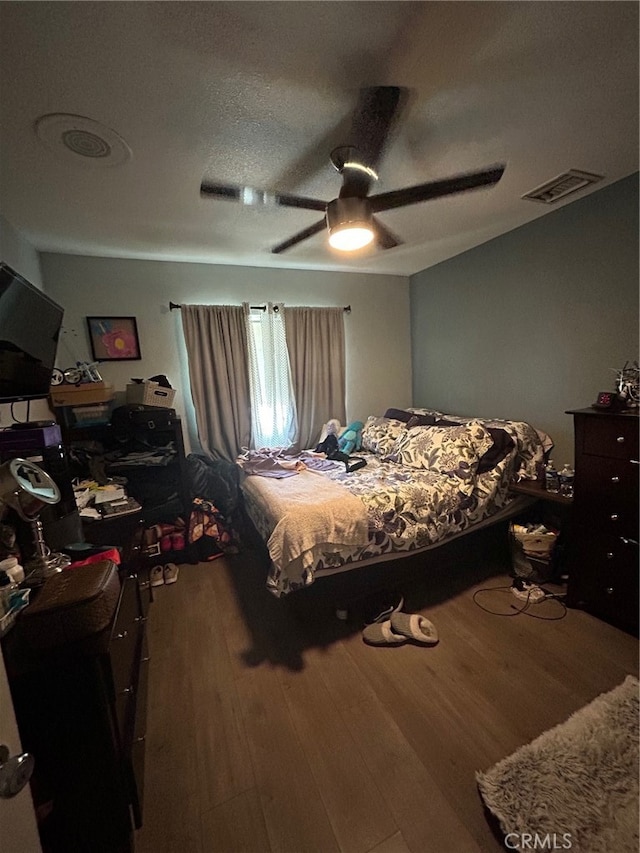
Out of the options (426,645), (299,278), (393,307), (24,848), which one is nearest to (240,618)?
(426,645)

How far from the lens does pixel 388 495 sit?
209 centimetres

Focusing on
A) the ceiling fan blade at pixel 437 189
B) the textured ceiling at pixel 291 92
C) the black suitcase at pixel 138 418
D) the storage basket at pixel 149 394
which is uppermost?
the textured ceiling at pixel 291 92

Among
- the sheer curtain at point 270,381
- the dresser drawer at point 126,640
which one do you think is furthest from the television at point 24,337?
the sheer curtain at point 270,381

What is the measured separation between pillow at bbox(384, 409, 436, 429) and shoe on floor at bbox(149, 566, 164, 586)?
7.92 ft

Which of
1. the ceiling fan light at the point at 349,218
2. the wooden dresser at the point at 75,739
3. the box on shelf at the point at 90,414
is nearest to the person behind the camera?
the wooden dresser at the point at 75,739

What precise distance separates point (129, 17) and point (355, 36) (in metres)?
0.66

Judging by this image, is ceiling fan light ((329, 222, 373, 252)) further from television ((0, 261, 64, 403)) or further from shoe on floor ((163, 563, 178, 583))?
shoe on floor ((163, 563, 178, 583))

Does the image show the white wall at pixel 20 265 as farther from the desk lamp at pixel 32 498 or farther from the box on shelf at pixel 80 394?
the desk lamp at pixel 32 498

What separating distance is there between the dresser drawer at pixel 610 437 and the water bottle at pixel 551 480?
1.35 feet

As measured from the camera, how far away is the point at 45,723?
3.05ft

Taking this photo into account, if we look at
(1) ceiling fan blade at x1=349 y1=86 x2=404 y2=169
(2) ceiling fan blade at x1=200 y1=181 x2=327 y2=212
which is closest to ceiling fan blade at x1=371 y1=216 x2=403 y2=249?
(2) ceiling fan blade at x1=200 y1=181 x2=327 y2=212

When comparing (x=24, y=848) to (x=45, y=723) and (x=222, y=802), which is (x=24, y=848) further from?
(x=222, y=802)

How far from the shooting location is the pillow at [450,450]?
2.35 meters

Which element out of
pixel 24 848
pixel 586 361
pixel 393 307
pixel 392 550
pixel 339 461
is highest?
pixel 393 307
